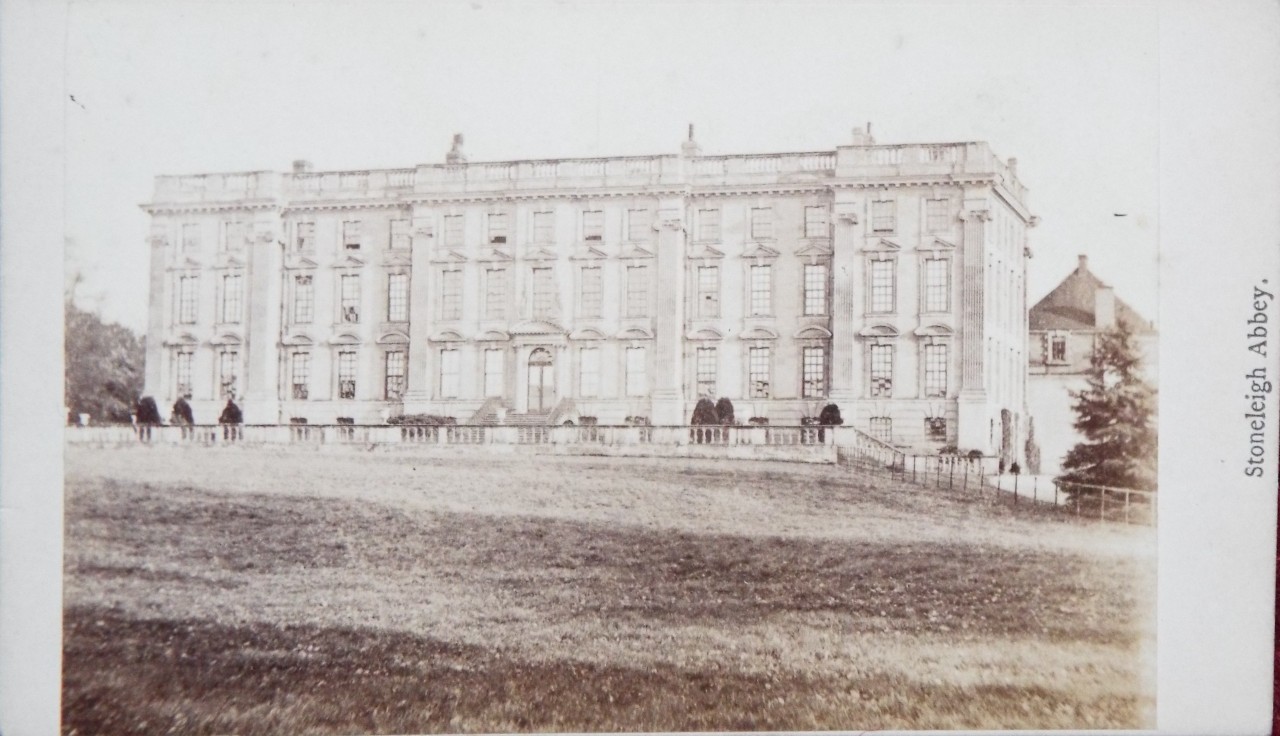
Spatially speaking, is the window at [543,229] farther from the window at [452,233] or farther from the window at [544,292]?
the window at [452,233]

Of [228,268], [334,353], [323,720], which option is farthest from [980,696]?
[228,268]

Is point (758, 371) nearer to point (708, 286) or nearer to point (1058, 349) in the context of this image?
point (708, 286)

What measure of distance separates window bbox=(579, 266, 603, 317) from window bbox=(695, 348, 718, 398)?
76 cm

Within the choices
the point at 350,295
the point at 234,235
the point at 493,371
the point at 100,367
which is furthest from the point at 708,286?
the point at 100,367

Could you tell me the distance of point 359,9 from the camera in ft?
20.3

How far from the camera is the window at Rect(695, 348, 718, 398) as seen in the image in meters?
6.45

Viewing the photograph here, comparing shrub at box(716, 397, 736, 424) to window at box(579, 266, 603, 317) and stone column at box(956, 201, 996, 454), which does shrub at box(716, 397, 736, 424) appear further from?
stone column at box(956, 201, 996, 454)

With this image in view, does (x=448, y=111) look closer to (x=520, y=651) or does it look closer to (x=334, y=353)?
(x=334, y=353)

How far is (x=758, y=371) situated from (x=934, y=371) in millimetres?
1152

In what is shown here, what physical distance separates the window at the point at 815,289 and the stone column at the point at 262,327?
11.7ft

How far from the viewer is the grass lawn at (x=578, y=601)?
5.90m

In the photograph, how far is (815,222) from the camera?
6.52 m

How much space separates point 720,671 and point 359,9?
475cm

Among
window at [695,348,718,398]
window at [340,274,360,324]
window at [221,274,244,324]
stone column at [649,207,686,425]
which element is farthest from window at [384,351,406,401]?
window at [695,348,718,398]
